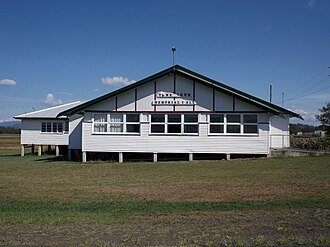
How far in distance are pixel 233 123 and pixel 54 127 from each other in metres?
16.8

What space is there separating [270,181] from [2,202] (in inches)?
347

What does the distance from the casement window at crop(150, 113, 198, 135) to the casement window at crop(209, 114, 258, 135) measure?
112 cm

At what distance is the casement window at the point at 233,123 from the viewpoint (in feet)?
81.0

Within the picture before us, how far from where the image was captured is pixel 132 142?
25.4 metres

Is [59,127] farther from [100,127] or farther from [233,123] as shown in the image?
[233,123]

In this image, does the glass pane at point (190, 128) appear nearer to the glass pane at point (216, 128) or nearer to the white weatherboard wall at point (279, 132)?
the glass pane at point (216, 128)

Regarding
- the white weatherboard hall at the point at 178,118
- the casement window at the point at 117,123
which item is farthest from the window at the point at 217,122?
the casement window at the point at 117,123

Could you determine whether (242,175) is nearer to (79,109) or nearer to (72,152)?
(79,109)

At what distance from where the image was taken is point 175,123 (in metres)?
25.1

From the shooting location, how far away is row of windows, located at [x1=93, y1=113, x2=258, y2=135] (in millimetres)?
24750

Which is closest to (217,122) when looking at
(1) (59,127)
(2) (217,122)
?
(2) (217,122)

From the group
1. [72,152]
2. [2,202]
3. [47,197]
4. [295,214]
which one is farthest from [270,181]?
[72,152]

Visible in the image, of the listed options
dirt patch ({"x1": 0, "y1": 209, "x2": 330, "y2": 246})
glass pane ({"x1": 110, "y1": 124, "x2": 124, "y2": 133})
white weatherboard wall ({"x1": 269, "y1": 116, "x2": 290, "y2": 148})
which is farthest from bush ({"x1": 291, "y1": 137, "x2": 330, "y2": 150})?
dirt patch ({"x1": 0, "y1": 209, "x2": 330, "y2": 246})

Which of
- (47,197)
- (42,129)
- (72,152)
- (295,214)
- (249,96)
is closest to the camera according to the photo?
(295,214)
